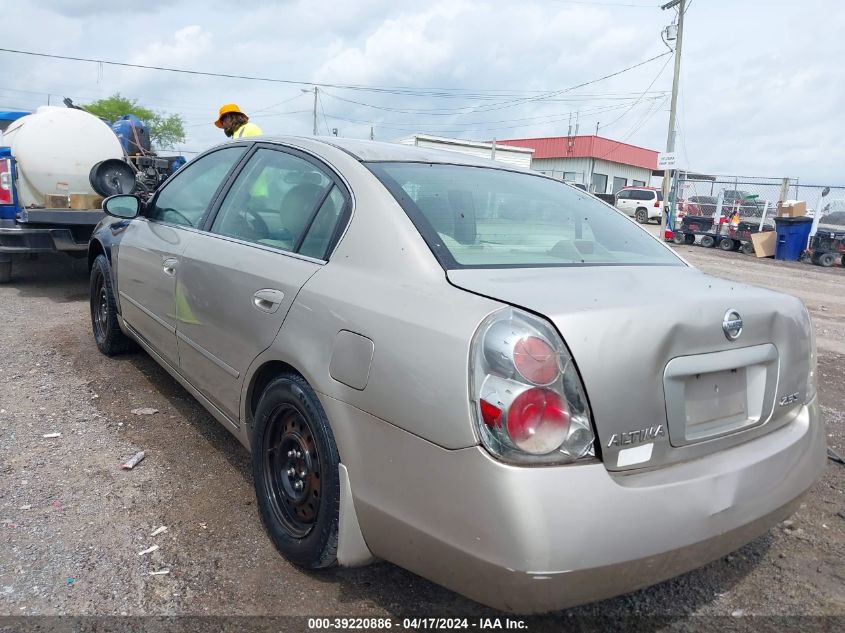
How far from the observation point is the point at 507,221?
8.30ft

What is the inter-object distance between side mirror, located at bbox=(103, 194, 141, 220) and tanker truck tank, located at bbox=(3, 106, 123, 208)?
3451 millimetres

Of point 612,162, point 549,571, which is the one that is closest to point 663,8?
point 612,162

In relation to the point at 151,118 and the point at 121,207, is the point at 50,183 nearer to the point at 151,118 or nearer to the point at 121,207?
the point at 121,207

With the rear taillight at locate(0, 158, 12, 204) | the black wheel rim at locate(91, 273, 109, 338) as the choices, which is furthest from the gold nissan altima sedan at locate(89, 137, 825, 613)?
the rear taillight at locate(0, 158, 12, 204)

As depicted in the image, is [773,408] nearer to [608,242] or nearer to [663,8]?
[608,242]

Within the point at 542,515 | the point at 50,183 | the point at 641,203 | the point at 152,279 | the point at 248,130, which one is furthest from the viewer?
the point at 641,203

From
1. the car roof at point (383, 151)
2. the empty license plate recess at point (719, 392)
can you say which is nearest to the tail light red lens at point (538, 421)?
the empty license plate recess at point (719, 392)

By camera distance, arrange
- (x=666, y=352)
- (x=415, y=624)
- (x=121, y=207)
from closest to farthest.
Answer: (x=666, y=352), (x=415, y=624), (x=121, y=207)

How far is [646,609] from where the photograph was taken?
222 centimetres

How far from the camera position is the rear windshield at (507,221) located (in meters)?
2.19

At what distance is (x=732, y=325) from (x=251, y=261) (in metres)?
1.79

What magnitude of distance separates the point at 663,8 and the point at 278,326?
27821 mm

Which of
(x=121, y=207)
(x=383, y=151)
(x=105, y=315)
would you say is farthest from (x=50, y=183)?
(x=383, y=151)

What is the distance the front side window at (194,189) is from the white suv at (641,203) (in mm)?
29015
